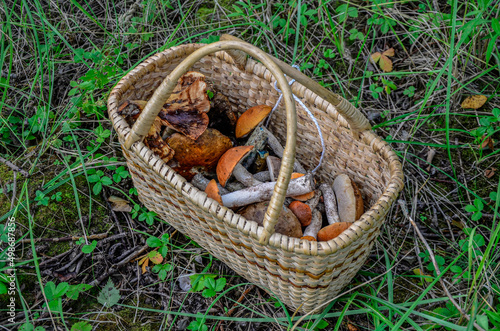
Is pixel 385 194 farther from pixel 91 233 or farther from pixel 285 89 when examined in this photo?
pixel 91 233

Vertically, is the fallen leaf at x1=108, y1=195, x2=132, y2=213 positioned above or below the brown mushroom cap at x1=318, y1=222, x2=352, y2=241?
below

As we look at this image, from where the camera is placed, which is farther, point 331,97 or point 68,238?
point 68,238

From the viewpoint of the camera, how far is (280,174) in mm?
1393

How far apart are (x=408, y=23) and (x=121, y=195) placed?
2.49m

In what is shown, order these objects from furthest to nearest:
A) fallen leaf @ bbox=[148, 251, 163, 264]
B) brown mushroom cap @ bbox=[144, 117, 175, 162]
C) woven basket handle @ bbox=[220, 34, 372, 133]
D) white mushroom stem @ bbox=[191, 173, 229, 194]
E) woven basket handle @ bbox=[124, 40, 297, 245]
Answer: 1. fallen leaf @ bbox=[148, 251, 163, 264]
2. white mushroom stem @ bbox=[191, 173, 229, 194]
3. brown mushroom cap @ bbox=[144, 117, 175, 162]
4. woven basket handle @ bbox=[220, 34, 372, 133]
5. woven basket handle @ bbox=[124, 40, 297, 245]

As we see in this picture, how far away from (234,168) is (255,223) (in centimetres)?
61

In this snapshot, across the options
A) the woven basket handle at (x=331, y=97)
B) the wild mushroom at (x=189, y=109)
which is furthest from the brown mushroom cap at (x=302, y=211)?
the wild mushroom at (x=189, y=109)

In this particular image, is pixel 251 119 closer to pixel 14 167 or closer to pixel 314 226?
pixel 314 226

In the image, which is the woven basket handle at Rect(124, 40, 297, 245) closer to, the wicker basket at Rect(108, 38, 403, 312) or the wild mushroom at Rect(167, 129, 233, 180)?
the wicker basket at Rect(108, 38, 403, 312)

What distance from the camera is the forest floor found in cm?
192

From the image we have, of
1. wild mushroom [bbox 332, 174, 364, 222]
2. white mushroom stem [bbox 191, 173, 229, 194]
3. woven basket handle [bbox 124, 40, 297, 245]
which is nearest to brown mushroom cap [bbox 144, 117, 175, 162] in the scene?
white mushroom stem [bbox 191, 173, 229, 194]

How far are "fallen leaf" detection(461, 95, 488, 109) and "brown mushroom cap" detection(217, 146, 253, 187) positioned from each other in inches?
66.0

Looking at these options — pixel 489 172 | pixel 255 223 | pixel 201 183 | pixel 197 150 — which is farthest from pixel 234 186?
pixel 489 172

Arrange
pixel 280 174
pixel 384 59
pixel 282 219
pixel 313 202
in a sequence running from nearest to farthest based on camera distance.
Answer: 1. pixel 280 174
2. pixel 282 219
3. pixel 313 202
4. pixel 384 59
